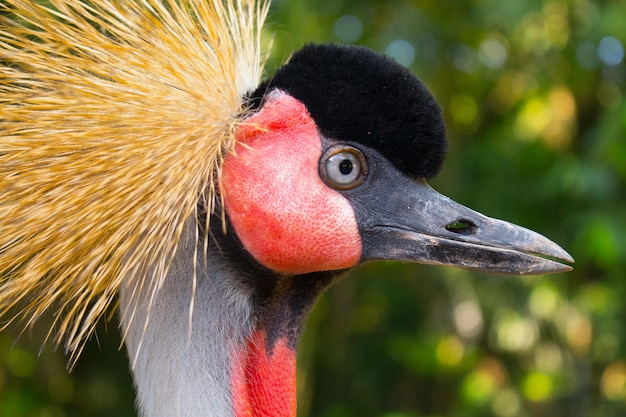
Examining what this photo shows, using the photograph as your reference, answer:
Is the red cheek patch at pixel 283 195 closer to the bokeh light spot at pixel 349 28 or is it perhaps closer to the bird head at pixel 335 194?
the bird head at pixel 335 194

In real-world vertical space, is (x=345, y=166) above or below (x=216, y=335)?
above

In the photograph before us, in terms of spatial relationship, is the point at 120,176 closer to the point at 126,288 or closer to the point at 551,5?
the point at 126,288

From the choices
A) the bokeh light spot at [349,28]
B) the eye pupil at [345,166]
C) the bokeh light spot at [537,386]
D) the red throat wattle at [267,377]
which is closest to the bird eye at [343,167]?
the eye pupil at [345,166]

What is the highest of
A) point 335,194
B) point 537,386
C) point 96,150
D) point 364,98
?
point 364,98

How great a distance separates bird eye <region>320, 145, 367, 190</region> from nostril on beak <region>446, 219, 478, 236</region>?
205mm

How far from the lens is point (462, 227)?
58.9 inches

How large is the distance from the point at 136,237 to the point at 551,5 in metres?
2.64

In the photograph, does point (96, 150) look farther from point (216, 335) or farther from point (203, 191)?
point (216, 335)

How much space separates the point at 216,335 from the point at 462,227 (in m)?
0.54

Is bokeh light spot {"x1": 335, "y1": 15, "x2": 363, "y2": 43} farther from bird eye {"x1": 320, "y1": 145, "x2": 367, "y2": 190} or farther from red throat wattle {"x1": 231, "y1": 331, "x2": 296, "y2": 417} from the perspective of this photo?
red throat wattle {"x1": 231, "y1": 331, "x2": 296, "y2": 417}

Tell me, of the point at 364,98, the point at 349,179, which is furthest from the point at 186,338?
Result: the point at 364,98

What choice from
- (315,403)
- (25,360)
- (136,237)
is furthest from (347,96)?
(315,403)

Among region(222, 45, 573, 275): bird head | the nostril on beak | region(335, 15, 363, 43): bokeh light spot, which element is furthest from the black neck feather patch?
region(335, 15, 363, 43): bokeh light spot

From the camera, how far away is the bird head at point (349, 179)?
4.54ft
